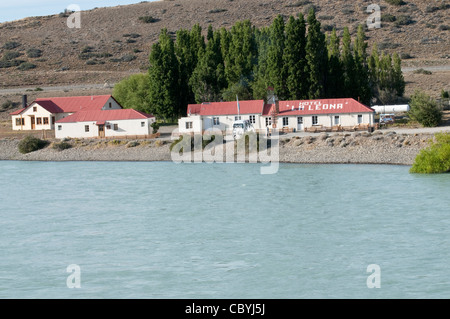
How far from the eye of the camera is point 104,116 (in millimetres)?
68812

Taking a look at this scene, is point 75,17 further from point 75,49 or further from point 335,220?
point 335,220

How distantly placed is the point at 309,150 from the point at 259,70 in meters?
17.9

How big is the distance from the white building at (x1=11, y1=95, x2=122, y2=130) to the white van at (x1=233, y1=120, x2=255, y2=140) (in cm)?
1847

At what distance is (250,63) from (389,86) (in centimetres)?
1645

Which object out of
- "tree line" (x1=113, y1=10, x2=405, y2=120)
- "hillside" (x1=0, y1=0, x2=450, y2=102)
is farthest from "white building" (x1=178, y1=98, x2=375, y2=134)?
"hillside" (x1=0, y1=0, x2=450, y2=102)

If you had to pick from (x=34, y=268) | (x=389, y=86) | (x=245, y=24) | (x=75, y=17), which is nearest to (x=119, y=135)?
(x=245, y=24)

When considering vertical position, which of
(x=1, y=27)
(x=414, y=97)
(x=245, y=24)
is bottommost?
(x=414, y=97)

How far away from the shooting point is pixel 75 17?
160500mm

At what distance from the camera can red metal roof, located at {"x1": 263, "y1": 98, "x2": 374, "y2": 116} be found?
62844 millimetres

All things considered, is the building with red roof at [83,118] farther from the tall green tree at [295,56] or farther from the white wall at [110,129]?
the tall green tree at [295,56]

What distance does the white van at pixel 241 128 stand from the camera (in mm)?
61562

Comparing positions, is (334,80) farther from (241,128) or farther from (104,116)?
(104,116)

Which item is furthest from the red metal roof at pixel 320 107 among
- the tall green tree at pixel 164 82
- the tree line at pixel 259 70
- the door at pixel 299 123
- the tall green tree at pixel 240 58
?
the tall green tree at pixel 164 82

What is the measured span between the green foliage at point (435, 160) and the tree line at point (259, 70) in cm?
2157
